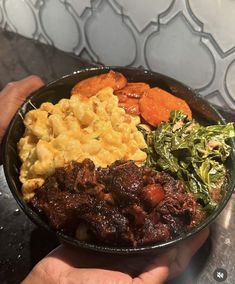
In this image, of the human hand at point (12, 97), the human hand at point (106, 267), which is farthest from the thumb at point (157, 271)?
the human hand at point (12, 97)

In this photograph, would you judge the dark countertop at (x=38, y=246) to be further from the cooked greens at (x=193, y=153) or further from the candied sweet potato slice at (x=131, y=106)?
the candied sweet potato slice at (x=131, y=106)

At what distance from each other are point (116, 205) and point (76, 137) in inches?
8.6

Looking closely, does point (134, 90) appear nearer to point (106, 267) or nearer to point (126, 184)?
point (126, 184)

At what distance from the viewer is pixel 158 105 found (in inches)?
48.4

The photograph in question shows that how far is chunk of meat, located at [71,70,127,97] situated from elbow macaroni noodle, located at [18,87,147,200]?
0.20 feet

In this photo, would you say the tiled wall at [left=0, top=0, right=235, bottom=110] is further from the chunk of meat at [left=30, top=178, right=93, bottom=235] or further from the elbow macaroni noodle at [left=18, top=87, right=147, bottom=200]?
the chunk of meat at [left=30, top=178, right=93, bottom=235]

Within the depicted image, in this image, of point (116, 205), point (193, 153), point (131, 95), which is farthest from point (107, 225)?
point (131, 95)

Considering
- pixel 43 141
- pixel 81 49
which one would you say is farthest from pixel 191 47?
pixel 43 141

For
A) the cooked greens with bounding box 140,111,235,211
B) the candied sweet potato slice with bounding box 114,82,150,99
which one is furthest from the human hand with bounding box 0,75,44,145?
the cooked greens with bounding box 140,111,235,211

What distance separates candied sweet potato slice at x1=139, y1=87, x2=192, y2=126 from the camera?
4.00ft

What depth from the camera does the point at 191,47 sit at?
4.64 ft

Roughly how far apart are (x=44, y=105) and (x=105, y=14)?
505 mm

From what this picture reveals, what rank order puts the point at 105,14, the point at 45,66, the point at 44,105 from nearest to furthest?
the point at 44,105
the point at 105,14
the point at 45,66

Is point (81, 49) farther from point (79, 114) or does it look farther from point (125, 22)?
point (79, 114)
